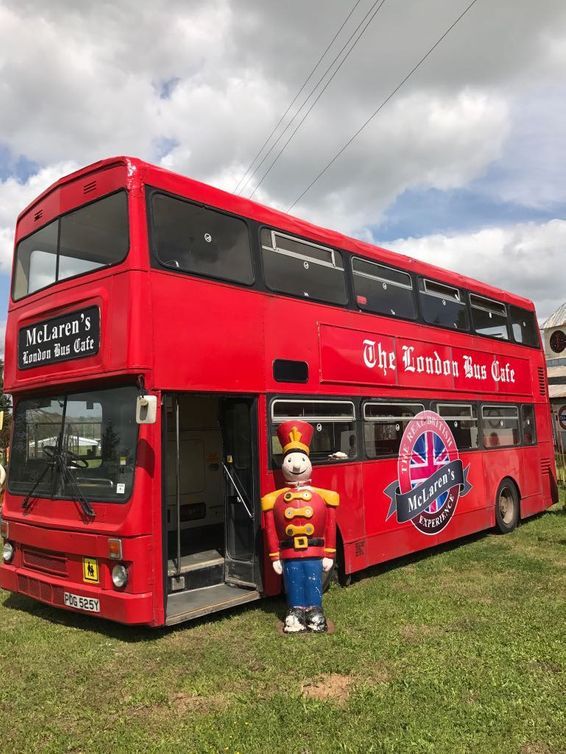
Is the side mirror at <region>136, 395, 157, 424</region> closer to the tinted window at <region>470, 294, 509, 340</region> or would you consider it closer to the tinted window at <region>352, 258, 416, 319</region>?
the tinted window at <region>352, 258, 416, 319</region>

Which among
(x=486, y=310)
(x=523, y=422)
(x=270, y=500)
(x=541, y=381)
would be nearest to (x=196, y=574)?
(x=270, y=500)

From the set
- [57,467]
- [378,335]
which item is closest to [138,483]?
[57,467]

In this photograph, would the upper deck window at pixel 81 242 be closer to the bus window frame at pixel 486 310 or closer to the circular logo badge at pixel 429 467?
the circular logo badge at pixel 429 467

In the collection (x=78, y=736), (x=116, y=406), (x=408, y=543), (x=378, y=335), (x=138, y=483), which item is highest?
(x=378, y=335)

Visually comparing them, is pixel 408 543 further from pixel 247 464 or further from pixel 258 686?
pixel 258 686

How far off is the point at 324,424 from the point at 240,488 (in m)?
1.18

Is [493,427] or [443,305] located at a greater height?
[443,305]

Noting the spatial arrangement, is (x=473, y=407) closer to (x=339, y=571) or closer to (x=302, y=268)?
(x=339, y=571)

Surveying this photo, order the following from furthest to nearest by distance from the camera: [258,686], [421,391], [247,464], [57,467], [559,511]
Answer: [559,511]
[421,391]
[247,464]
[57,467]
[258,686]

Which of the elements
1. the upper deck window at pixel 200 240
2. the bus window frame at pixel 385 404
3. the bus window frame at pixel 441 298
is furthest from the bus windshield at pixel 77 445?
the bus window frame at pixel 441 298

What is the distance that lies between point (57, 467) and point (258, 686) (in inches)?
108

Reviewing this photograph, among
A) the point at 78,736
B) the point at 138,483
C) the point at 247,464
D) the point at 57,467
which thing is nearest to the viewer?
the point at 78,736

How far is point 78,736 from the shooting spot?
367 cm

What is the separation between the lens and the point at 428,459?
26.9 feet
